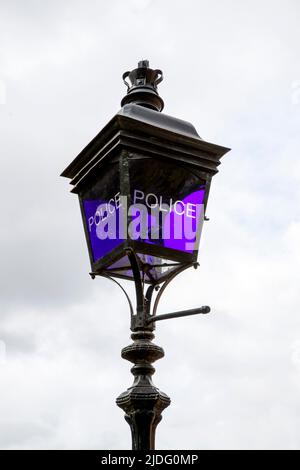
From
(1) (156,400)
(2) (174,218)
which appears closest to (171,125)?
(2) (174,218)

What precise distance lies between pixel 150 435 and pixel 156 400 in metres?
0.20

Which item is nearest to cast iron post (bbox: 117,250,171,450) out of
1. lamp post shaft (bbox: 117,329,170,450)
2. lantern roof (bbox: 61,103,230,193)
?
lamp post shaft (bbox: 117,329,170,450)

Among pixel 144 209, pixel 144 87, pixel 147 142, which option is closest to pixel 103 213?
pixel 144 209

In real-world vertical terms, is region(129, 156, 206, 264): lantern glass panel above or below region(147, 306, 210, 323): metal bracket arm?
above

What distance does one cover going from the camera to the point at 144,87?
16.5 ft

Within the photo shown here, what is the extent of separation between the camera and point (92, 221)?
15.5 feet

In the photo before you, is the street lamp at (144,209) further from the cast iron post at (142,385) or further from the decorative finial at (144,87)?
the decorative finial at (144,87)

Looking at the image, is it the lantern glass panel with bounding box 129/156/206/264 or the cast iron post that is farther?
the lantern glass panel with bounding box 129/156/206/264

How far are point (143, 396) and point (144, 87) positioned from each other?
2.17 metres

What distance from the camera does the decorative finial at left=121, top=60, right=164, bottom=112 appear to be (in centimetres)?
499

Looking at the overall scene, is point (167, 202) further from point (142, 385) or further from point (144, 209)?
point (142, 385)

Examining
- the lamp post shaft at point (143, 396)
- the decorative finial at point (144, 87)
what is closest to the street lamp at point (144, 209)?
the lamp post shaft at point (143, 396)

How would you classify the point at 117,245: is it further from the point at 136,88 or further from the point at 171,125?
the point at 136,88

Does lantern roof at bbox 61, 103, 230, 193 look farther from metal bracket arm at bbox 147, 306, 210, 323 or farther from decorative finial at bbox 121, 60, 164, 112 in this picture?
metal bracket arm at bbox 147, 306, 210, 323
